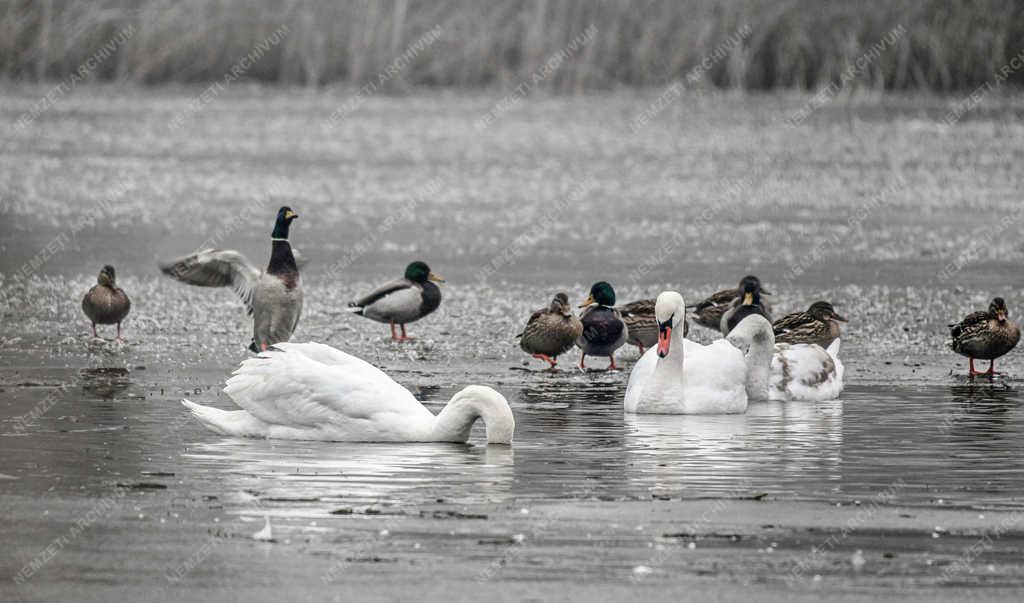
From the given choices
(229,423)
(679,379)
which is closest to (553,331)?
(679,379)

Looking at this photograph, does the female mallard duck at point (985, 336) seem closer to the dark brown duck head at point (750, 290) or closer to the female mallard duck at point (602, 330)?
the dark brown duck head at point (750, 290)

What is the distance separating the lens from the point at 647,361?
12148 mm

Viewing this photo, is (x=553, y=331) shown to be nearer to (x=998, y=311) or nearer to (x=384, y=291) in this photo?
(x=384, y=291)

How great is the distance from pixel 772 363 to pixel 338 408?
362 centimetres

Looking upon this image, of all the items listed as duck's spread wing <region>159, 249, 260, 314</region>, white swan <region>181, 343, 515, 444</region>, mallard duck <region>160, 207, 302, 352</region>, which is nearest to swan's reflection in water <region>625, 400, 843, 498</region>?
white swan <region>181, 343, 515, 444</region>

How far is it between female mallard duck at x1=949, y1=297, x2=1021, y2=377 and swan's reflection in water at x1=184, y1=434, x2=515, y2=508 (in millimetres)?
4561

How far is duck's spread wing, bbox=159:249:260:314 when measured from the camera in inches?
562

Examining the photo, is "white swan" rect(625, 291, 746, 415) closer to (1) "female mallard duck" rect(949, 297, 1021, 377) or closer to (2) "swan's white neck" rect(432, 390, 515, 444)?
(2) "swan's white neck" rect(432, 390, 515, 444)

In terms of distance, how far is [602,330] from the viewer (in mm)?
13789

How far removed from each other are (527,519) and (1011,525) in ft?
7.04

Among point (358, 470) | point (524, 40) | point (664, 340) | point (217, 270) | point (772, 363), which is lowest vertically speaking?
point (358, 470)

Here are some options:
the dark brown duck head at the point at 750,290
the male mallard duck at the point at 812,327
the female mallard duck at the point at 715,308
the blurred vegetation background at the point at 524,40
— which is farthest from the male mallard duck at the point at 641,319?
the blurred vegetation background at the point at 524,40

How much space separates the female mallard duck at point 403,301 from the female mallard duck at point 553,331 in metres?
1.60

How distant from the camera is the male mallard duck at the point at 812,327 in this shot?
14.0m
